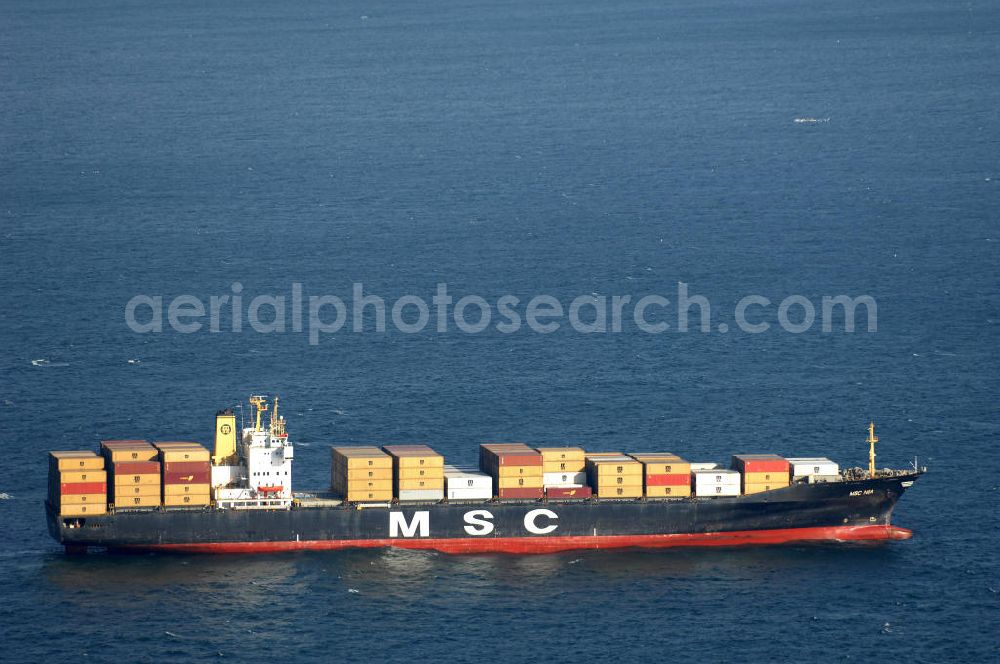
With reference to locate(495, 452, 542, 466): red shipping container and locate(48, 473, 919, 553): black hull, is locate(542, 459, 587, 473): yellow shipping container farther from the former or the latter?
locate(48, 473, 919, 553): black hull

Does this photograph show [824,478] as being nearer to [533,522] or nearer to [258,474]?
[533,522]

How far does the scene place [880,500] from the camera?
143m

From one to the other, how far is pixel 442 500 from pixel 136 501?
22.8 metres

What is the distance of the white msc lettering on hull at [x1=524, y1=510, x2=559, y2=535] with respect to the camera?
458ft

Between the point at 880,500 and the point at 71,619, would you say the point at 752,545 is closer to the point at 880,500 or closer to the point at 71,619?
the point at 880,500

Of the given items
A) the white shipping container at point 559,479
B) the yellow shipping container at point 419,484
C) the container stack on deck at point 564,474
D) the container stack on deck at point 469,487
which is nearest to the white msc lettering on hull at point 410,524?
the yellow shipping container at point 419,484

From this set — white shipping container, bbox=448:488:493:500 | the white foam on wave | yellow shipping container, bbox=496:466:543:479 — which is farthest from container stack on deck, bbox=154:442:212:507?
the white foam on wave

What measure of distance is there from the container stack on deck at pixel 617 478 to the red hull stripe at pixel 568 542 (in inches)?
131

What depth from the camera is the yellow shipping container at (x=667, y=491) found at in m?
141

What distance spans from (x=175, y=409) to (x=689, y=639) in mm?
65034

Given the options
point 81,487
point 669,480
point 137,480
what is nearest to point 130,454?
point 137,480

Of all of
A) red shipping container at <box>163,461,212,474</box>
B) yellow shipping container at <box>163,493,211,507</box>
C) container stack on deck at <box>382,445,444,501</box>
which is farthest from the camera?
container stack on deck at <box>382,445,444,501</box>

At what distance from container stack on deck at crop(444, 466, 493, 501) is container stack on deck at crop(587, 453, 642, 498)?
818cm

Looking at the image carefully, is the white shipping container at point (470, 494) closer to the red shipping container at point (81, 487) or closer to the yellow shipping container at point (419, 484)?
the yellow shipping container at point (419, 484)
